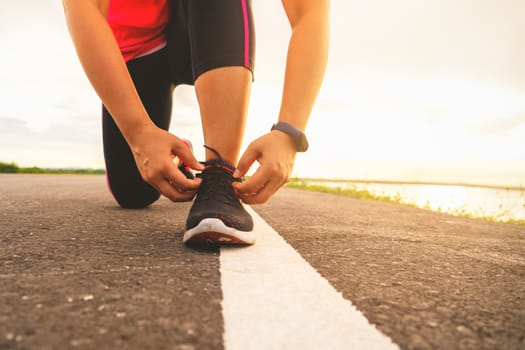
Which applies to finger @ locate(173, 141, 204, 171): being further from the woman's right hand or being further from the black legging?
the black legging

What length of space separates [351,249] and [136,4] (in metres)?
2.20

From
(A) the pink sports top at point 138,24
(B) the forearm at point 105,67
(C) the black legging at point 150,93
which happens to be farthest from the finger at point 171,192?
(A) the pink sports top at point 138,24

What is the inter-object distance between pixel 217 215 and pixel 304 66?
31.8 inches

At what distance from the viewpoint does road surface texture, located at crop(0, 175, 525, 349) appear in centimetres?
67

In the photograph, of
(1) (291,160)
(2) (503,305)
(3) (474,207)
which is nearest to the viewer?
(2) (503,305)

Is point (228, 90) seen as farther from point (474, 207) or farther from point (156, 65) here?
point (474, 207)

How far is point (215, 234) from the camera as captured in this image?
4.23 feet

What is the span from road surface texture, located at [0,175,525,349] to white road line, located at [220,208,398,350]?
0.10 ft

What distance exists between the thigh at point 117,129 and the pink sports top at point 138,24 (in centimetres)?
7

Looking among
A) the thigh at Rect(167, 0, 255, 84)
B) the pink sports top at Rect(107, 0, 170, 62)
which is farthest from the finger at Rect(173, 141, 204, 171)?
the pink sports top at Rect(107, 0, 170, 62)

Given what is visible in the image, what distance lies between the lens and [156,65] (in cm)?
264

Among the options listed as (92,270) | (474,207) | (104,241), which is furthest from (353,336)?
(474,207)

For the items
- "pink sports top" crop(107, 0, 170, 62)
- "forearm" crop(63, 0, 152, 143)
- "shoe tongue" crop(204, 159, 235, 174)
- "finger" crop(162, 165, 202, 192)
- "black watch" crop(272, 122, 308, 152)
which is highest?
"pink sports top" crop(107, 0, 170, 62)

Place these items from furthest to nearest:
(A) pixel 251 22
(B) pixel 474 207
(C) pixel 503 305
Answer: (B) pixel 474 207
(A) pixel 251 22
(C) pixel 503 305
